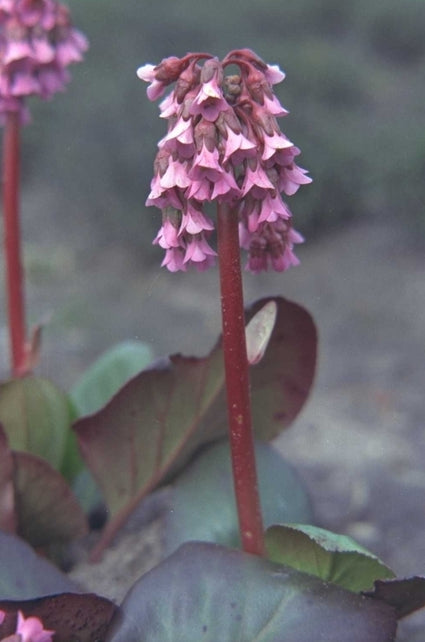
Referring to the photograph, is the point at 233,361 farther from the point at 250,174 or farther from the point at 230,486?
the point at 230,486

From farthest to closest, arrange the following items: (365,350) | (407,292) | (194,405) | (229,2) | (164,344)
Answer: (229,2) < (407,292) < (164,344) < (365,350) < (194,405)

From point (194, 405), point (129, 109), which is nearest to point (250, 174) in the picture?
point (194, 405)

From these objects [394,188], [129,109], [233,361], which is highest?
[129,109]

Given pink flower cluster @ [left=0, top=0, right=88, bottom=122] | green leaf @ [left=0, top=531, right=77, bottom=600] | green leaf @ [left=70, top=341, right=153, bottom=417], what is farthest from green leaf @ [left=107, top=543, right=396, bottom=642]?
pink flower cluster @ [left=0, top=0, right=88, bottom=122]

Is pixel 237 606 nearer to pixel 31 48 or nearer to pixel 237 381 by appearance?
pixel 237 381

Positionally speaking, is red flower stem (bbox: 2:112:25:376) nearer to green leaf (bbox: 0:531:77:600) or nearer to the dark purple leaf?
green leaf (bbox: 0:531:77:600)

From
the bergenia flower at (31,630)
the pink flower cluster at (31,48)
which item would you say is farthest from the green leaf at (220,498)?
the pink flower cluster at (31,48)
